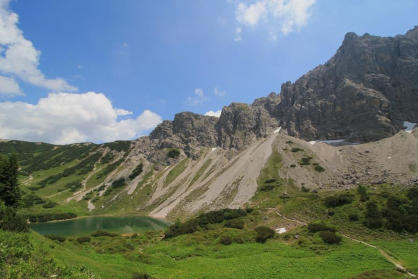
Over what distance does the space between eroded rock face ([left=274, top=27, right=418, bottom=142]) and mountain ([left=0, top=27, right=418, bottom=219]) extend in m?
0.61

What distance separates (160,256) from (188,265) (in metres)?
5.38

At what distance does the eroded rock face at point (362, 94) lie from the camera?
155 m

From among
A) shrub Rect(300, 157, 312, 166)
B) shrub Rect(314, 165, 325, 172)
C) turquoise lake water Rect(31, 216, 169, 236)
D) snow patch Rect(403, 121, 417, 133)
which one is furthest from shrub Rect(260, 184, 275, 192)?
snow patch Rect(403, 121, 417, 133)

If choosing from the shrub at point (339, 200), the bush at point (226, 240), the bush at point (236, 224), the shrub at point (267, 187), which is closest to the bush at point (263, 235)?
the bush at point (226, 240)

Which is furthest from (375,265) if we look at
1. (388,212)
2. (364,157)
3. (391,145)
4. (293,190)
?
(391,145)

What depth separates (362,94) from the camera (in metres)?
164

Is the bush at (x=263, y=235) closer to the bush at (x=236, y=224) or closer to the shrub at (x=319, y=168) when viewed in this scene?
the bush at (x=236, y=224)

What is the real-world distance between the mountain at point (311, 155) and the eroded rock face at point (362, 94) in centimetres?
61

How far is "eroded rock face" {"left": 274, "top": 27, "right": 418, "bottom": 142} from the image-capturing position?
15500cm

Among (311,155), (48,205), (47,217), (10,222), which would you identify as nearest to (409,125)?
(311,155)

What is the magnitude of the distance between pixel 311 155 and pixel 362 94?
224ft

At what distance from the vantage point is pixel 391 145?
124875mm

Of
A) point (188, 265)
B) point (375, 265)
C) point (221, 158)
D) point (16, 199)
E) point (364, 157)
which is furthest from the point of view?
point (221, 158)

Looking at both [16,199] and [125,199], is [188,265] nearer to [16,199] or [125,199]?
[16,199]
